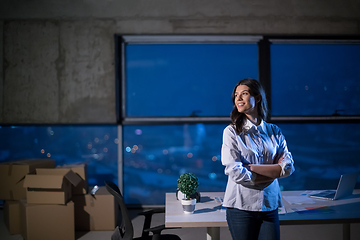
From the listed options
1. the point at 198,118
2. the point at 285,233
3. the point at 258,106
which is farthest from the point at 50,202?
the point at 285,233

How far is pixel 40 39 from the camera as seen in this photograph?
143 inches

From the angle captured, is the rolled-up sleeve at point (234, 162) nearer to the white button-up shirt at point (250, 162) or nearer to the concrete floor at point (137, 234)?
the white button-up shirt at point (250, 162)

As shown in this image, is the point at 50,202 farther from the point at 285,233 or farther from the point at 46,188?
the point at 285,233

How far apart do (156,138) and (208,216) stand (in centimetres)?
218

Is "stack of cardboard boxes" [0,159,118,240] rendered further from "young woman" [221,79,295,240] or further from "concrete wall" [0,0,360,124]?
"young woman" [221,79,295,240]

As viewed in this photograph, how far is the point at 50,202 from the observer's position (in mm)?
2686

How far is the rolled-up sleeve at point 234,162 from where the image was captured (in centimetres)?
133

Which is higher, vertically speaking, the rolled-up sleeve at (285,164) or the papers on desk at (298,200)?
the rolled-up sleeve at (285,164)

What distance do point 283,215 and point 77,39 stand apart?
334cm

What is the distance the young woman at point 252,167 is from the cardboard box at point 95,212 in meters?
1.99

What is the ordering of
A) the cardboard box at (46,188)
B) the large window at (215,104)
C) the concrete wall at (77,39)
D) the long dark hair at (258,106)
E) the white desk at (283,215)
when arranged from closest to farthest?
the long dark hair at (258,106)
the white desk at (283,215)
the cardboard box at (46,188)
the concrete wall at (77,39)
the large window at (215,104)

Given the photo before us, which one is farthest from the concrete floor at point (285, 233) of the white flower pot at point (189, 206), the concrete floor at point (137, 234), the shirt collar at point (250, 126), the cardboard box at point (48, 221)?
the shirt collar at point (250, 126)

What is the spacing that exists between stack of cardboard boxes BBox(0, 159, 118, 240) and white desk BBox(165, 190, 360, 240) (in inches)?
52.2

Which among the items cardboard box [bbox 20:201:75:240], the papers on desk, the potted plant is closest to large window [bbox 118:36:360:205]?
cardboard box [bbox 20:201:75:240]
